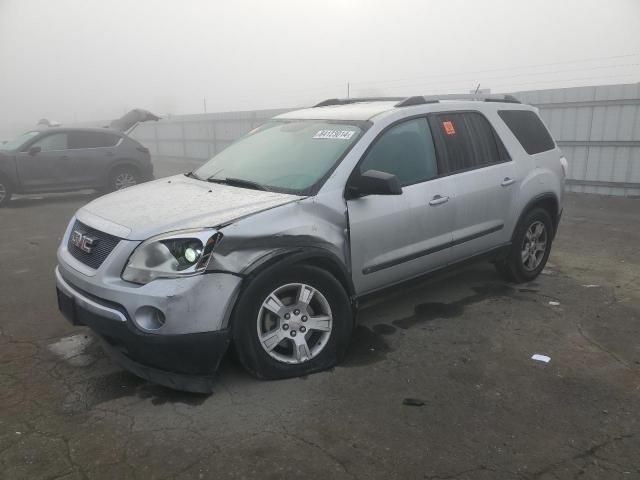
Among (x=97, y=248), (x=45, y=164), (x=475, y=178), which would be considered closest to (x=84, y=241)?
(x=97, y=248)

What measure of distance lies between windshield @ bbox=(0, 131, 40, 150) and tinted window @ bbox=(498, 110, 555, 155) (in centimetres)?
930

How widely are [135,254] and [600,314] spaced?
380cm

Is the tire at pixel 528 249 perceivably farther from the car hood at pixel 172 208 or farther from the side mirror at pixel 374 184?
the car hood at pixel 172 208

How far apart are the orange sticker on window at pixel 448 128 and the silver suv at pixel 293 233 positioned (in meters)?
0.01

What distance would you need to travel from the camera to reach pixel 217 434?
2.85 m

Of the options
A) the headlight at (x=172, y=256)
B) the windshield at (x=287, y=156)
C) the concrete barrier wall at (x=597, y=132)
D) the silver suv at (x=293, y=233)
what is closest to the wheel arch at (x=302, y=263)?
the silver suv at (x=293, y=233)

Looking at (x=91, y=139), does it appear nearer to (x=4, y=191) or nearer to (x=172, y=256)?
(x=4, y=191)

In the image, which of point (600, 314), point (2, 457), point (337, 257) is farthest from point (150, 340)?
point (600, 314)

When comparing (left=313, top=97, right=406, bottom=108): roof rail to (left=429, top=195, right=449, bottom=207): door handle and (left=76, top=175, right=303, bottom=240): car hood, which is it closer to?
(left=429, top=195, right=449, bottom=207): door handle

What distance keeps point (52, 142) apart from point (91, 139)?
0.75 m

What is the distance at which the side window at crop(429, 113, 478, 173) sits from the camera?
4.29 metres

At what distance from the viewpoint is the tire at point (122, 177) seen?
449 inches

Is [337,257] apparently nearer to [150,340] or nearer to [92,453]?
[150,340]

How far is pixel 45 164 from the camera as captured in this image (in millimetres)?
10602
